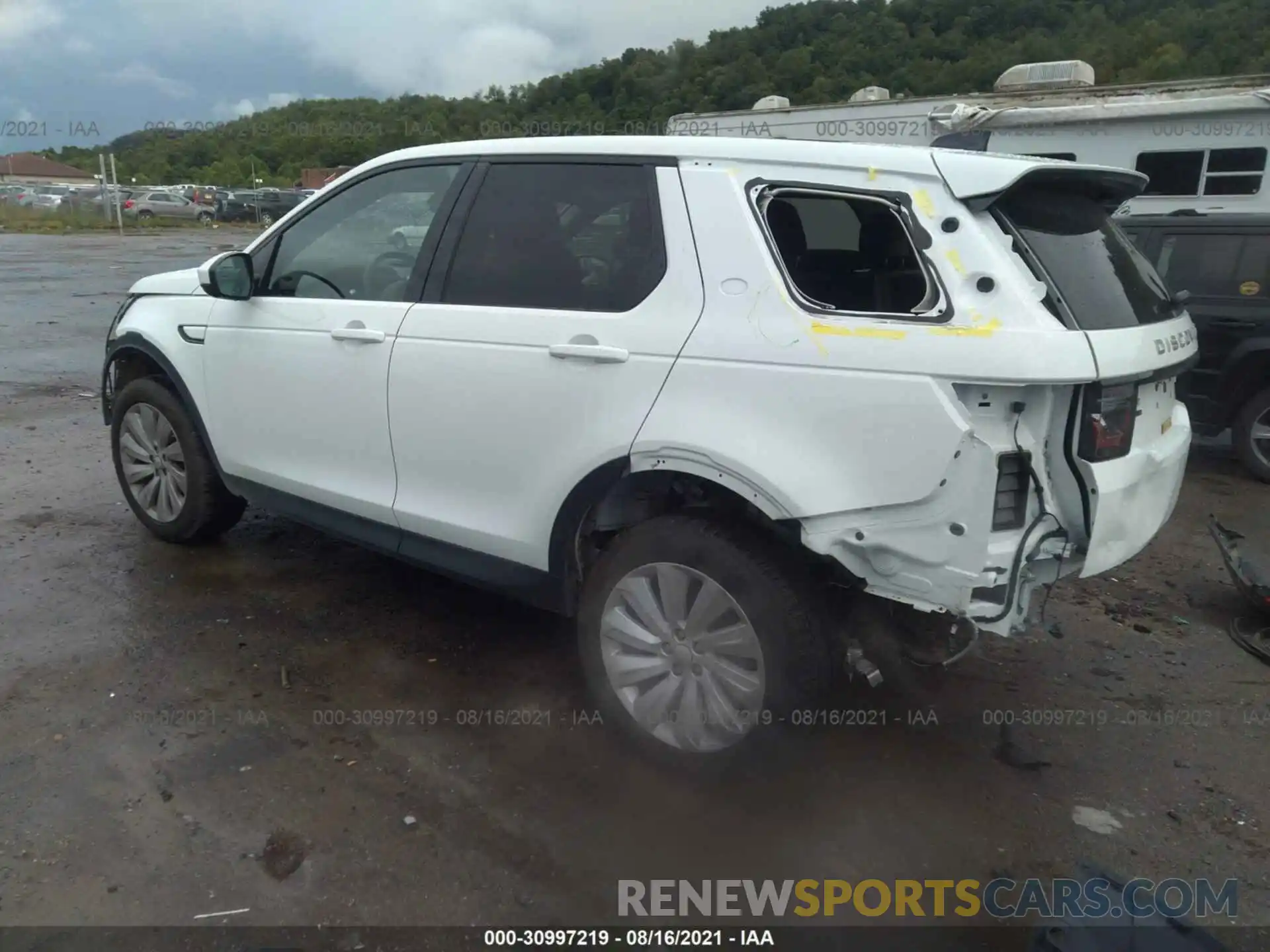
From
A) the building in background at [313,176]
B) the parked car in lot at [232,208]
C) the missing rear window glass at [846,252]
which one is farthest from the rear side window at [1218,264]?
the building in background at [313,176]

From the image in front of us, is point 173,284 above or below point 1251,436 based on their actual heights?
above

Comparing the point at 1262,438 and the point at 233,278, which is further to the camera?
the point at 1262,438

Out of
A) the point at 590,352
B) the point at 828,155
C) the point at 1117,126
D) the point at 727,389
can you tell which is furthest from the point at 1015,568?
the point at 1117,126

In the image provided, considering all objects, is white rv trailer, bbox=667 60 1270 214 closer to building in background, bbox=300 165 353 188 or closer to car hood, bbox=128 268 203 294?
car hood, bbox=128 268 203 294

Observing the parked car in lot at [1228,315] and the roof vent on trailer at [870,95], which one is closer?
the parked car in lot at [1228,315]

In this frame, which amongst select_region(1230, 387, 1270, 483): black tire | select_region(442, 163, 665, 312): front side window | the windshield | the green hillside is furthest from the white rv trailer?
the green hillside

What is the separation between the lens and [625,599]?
3166 millimetres

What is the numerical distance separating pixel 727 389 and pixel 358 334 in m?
1.59

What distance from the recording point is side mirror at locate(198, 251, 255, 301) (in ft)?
13.6

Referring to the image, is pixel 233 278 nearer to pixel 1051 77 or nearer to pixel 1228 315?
pixel 1228 315

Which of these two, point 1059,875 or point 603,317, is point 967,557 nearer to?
point 1059,875

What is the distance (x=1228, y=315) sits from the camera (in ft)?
22.3

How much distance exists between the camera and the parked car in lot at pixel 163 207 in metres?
39.0

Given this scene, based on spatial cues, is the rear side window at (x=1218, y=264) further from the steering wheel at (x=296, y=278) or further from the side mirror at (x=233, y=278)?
the side mirror at (x=233, y=278)
